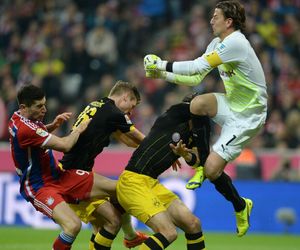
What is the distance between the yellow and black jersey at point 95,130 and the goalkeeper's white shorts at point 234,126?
3.16ft

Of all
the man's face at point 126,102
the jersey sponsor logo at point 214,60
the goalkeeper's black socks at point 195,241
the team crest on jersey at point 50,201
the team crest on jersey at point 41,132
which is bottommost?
the goalkeeper's black socks at point 195,241

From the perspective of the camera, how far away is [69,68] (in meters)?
18.3

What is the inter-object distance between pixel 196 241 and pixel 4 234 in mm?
5455

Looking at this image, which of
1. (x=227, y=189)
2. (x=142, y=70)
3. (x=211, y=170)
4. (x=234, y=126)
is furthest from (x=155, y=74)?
(x=142, y=70)

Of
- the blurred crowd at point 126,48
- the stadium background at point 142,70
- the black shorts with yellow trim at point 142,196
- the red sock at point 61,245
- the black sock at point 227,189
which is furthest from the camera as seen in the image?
the blurred crowd at point 126,48

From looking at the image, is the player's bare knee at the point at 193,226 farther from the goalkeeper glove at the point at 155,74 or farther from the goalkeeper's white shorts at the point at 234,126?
the goalkeeper glove at the point at 155,74

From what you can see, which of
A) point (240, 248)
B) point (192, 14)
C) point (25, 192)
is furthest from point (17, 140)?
point (192, 14)

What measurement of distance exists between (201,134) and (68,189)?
1.49 meters

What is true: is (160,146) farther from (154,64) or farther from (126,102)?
(154,64)

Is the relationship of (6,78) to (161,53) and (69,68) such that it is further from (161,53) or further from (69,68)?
(161,53)

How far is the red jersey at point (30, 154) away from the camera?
874 cm

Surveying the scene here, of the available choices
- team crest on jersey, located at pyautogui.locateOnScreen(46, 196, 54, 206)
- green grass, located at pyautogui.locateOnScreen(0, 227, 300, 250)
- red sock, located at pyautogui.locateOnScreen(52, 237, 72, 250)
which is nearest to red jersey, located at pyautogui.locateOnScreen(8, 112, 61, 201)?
team crest on jersey, located at pyautogui.locateOnScreen(46, 196, 54, 206)

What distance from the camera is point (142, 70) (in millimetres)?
18469

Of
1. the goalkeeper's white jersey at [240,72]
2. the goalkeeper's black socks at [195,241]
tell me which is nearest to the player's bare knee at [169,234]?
the goalkeeper's black socks at [195,241]
